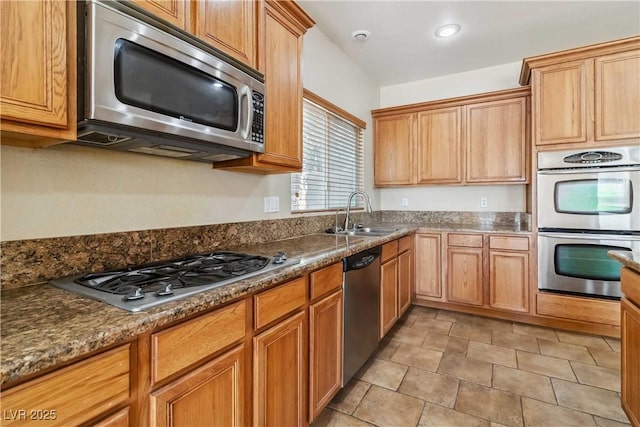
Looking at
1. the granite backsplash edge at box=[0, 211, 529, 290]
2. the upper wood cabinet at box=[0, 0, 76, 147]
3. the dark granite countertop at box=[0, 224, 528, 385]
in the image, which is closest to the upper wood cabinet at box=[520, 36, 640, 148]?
the granite backsplash edge at box=[0, 211, 529, 290]

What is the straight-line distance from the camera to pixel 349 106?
11.2ft

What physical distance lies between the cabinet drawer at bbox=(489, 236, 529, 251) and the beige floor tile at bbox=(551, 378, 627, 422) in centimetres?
126

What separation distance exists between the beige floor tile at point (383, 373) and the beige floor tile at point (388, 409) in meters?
0.08

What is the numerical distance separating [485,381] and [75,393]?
227 cm

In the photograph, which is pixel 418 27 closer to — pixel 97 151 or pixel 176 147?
pixel 176 147

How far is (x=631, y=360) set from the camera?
150 cm

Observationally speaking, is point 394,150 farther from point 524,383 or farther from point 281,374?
point 281,374

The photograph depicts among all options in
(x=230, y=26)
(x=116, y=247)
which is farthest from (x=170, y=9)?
(x=116, y=247)

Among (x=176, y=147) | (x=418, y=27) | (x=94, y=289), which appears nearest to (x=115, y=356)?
(x=94, y=289)

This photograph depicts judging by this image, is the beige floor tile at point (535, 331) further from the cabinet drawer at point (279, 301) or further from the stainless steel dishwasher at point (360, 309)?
the cabinet drawer at point (279, 301)

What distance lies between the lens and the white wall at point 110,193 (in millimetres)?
1057

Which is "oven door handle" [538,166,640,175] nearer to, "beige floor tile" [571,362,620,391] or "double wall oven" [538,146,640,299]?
"double wall oven" [538,146,640,299]

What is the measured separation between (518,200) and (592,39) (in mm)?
1688

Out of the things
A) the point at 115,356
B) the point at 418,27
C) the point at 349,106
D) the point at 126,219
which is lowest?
the point at 115,356
